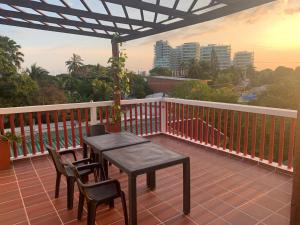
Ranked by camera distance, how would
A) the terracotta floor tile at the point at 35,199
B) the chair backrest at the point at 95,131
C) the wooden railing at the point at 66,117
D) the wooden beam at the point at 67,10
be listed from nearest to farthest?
1. the terracotta floor tile at the point at 35,199
2. the wooden beam at the point at 67,10
3. the chair backrest at the point at 95,131
4. the wooden railing at the point at 66,117

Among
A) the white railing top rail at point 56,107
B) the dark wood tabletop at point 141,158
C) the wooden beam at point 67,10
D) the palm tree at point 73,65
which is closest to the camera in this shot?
the dark wood tabletop at point 141,158

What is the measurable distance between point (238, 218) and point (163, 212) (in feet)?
2.55

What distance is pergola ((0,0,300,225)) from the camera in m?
3.18

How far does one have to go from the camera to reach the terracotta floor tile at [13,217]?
238 cm

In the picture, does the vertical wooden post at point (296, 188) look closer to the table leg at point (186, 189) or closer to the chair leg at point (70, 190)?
the table leg at point (186, 189)

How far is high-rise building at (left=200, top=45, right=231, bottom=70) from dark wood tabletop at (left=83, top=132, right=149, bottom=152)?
8.34m

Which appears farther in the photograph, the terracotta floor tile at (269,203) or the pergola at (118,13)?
the pergola at (118,13)

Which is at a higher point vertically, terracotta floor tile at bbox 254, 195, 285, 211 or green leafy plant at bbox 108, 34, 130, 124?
green leafy plant at bbox 108, 34, 130, 124

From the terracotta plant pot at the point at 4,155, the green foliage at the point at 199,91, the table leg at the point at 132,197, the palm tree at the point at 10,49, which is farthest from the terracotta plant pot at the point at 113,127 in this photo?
the palm tree at the point at 10,49

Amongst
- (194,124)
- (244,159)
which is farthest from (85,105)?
(244,159)

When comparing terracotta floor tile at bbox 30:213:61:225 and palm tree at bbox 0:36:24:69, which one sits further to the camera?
palm tree at bbox 0:36:24:69

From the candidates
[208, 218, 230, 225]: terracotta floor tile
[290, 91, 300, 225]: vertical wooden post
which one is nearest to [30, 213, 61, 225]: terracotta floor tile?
[208, 218, 230, 225]: terracotta floor tile

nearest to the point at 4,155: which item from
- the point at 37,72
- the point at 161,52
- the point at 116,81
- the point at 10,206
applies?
the point at 10,206

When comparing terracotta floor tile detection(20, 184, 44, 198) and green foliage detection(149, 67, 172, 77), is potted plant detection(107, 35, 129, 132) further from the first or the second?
green foliage detection(149, 67, 172, 77)
